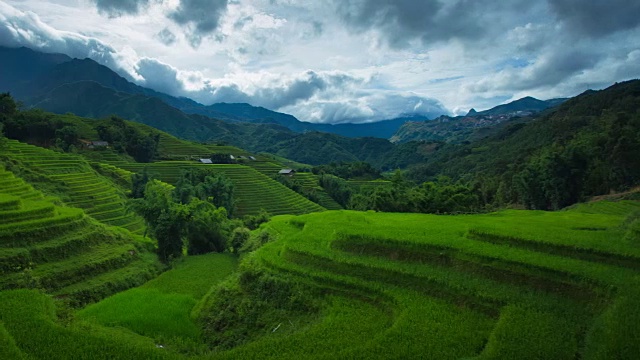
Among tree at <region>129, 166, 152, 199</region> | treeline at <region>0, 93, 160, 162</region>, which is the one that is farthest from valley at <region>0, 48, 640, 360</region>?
treeline at <region>0, 93, 160, 162</region>

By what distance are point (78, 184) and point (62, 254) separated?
20.1 metres

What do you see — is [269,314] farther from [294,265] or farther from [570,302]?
[570,302]

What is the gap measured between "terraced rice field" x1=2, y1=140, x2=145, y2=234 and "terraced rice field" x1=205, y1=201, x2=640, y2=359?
75.6ft

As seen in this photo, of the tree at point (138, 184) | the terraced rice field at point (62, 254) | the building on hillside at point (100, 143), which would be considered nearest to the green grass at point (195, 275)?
the terraced rice field at point (62, 254)

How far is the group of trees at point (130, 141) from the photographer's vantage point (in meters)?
72.8

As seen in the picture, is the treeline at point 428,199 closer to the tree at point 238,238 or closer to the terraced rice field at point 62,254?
the tree at point 238,238

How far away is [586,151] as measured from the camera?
166ft

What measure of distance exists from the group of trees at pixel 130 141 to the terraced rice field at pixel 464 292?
6460 centimetres

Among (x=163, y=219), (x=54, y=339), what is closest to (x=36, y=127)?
(x=163, y=219)

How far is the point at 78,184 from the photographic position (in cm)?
3769

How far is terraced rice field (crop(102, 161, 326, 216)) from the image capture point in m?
55.1

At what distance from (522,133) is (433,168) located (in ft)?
89.9

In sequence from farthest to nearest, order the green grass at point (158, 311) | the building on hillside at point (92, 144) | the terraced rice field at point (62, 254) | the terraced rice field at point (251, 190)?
the building on hillside at point (92, 144) < the terraced rice field at point (251, 190) < the terraced rice field at point (62, 254) < the green grass at point (158, 311)

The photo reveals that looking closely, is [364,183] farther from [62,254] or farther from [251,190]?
[62,254]
